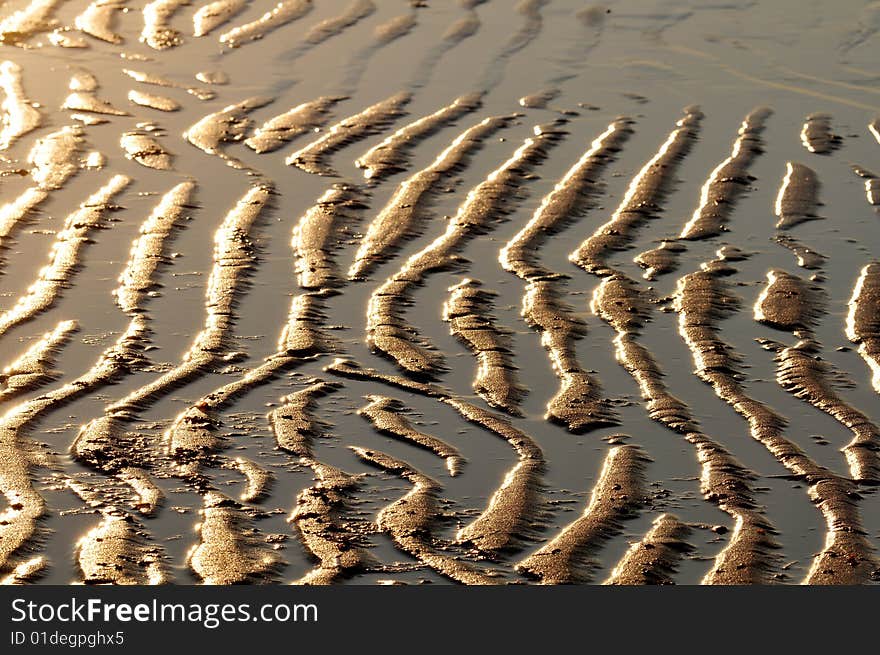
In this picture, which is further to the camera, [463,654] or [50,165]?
[50,165]

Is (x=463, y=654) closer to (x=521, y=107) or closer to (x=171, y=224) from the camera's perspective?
(x=171, y=224)

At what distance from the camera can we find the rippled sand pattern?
3.88m

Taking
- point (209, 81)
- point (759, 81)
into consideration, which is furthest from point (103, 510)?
point (759, 81)

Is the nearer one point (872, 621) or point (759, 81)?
point (872, 621)

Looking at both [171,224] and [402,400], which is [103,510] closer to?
[402,400]

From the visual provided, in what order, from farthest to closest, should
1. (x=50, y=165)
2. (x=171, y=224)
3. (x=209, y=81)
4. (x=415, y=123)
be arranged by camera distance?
1. (x=209, y=81)
2. (x=415, y=123)
3. (x=50, y=165)
4. (x=171, y=224)

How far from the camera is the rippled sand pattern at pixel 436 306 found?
388 centimetres

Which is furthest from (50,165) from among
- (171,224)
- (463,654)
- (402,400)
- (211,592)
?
(463,654)

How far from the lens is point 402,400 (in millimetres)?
4609

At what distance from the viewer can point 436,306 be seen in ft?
17.4

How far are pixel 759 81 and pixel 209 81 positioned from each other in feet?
9.36

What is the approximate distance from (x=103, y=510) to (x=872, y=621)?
188cm

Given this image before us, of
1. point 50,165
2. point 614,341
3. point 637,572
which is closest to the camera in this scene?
point 637,572

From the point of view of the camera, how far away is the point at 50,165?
21.8 feet
